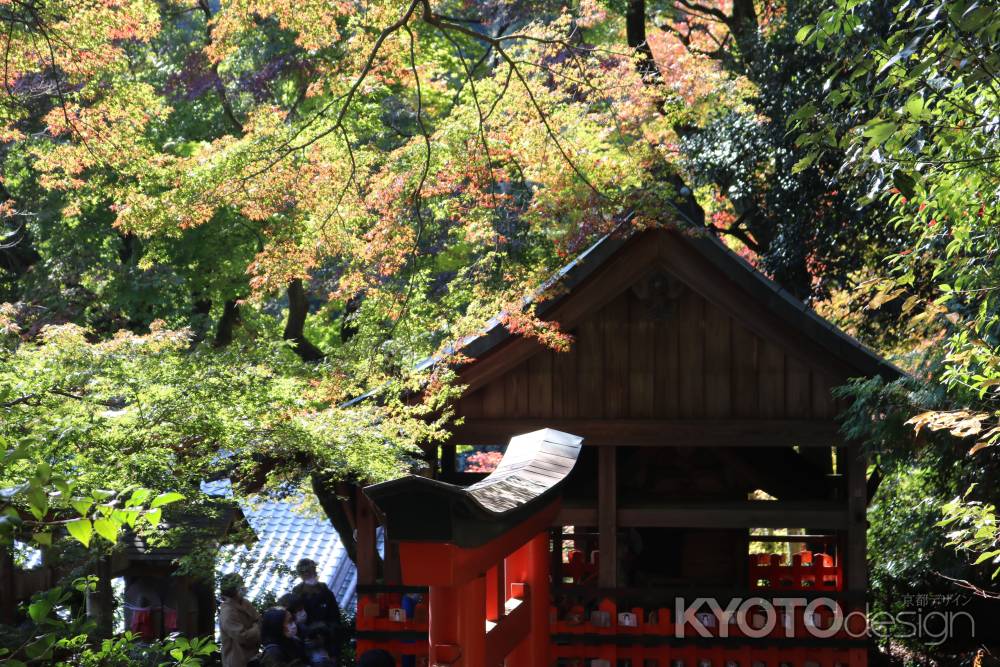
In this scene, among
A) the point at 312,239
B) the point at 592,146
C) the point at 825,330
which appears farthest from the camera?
the point at 592,146

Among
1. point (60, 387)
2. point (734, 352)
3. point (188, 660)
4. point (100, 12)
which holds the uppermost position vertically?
point (100, 12)

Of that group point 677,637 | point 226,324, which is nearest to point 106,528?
point 677,637

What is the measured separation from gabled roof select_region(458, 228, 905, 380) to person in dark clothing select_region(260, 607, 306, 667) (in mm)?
3399

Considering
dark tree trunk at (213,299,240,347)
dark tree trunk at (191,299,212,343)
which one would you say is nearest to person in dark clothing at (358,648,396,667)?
dark tree trunk at (191,299,212,343)

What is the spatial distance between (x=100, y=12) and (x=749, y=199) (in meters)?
7.94

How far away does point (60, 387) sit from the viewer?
21.4 ft

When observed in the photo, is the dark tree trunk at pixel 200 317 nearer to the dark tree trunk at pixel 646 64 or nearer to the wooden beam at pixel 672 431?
the wooden beam at pixel 672 431

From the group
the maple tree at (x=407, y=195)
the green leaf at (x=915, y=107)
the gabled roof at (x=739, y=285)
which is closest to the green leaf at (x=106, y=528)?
the maple tree at (x=407, y=195)

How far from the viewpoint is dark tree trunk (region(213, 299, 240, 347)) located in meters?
15.7

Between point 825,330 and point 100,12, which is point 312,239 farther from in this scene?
point 825,330

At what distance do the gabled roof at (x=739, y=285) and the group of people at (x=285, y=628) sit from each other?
327 cm

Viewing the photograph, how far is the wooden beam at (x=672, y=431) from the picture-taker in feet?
31.1

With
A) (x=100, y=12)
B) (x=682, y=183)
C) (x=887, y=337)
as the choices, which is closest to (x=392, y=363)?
(x=100, y=12)

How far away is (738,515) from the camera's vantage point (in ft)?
31.6
